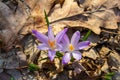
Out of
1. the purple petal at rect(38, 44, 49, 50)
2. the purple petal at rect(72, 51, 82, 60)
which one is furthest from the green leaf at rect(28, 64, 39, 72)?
the purple petal at rect(72, 51, 82, 60)

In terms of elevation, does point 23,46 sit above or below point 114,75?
above

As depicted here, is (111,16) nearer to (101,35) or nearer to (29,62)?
(101,35)

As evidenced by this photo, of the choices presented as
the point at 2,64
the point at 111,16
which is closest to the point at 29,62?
the point at 2,64

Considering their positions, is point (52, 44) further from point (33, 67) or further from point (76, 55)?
point (33, 67)

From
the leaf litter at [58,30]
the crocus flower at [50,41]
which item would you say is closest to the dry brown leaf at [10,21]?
the leaf litter at [58,30]

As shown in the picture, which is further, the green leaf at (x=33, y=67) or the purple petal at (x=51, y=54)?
the green leaf at (x=33, y=67)

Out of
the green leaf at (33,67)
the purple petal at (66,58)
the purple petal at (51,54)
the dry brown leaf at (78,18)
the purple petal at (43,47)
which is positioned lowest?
→ the green leaf at (33,67)

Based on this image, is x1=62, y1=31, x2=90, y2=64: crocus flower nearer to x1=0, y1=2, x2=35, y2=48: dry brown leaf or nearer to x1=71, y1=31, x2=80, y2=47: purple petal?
x1=71, y1=31, x2=80, y2=47: purple petal

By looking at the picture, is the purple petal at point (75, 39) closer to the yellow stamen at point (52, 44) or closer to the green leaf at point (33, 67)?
the yellow stamen at point (52, 44)

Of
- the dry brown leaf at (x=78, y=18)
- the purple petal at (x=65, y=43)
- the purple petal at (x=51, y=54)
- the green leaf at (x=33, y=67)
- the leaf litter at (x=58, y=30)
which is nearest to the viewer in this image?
the purple petal at (x=51, y=54)
